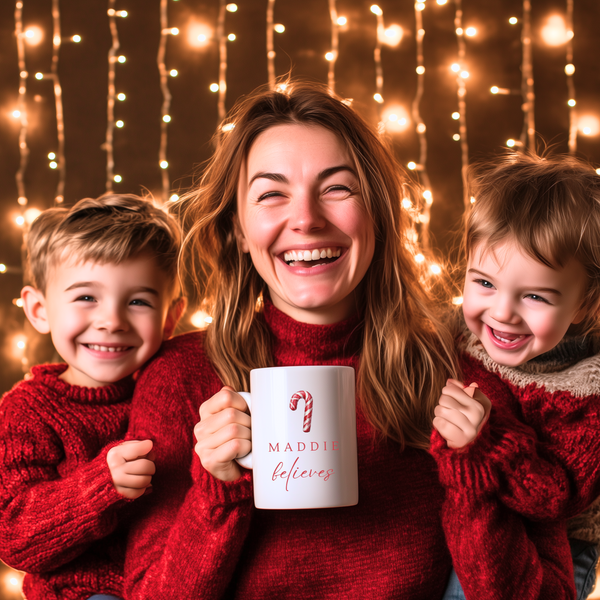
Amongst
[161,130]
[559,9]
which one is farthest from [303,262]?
[559,9]

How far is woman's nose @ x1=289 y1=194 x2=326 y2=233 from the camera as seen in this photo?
3.58 ft

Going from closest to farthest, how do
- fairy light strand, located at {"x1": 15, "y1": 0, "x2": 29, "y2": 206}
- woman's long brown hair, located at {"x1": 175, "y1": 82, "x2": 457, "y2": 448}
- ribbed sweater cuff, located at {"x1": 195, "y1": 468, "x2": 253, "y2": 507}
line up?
ribbed sweater cuff, located at {"x1": 195, "y1": 468, "x2": 253, "y2": 507}, woman's long brown hair, located at {"x1": 175, "y1": 82, "x2": 457, "y2": 448}, fairy light strand, located at {"x1": 15, "y1": 0, "x2": 29, "y2": 206}

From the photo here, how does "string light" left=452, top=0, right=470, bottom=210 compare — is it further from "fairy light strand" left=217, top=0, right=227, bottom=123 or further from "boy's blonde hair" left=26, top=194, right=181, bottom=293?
"boy's blonde hair" left=26, top=194, right=181, bottom=293

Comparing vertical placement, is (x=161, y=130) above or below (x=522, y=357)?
above

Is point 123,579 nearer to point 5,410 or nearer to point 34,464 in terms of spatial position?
point 34,464

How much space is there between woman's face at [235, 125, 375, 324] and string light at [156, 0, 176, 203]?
4.53ft

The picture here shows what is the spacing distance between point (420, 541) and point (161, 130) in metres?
1.90

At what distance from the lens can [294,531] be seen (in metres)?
1.07

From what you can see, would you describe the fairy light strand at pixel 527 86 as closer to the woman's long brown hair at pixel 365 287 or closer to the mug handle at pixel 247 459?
the woman's long brown hair at pixel 365 287

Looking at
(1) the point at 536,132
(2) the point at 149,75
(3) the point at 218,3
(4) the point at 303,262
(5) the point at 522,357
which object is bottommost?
(5) the point at 522,357

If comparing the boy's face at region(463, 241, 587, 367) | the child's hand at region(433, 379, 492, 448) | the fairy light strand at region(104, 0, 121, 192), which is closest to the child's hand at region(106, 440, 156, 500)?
the child's hand at region(433, 379, 492, 448)

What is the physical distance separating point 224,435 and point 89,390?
49cm

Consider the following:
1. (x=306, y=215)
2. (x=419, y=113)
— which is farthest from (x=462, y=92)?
(x=306, y=215)

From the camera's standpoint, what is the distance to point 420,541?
1095 mm
